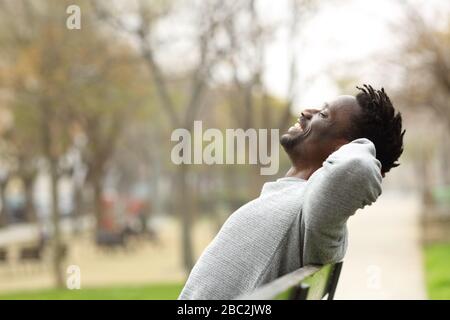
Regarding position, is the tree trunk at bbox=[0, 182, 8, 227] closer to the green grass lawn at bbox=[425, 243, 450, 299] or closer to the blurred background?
the blurred background

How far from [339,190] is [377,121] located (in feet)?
1.64

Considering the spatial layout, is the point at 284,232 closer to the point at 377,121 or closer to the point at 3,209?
the point at 377,121

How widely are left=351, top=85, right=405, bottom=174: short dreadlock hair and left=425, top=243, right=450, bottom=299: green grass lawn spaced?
651 cm

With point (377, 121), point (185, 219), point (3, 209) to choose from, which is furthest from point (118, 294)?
point (3, 209)

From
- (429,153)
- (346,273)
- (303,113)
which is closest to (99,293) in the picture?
(346,273)

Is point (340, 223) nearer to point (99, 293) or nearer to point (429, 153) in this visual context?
point (99, 293)

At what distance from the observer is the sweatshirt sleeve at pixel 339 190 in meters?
2.23

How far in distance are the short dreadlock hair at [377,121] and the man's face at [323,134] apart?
0.03 meters

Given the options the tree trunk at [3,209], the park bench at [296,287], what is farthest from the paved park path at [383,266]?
the tree trunk at [3,209]

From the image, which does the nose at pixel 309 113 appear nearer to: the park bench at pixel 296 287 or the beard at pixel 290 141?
the beard at pixel 290 141

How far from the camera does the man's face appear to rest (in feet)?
8.75

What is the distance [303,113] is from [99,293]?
9.68m

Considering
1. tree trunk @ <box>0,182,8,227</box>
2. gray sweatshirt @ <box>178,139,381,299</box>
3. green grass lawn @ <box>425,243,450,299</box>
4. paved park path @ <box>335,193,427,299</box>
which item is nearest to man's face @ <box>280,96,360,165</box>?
gray sweatshirt @ <box>178,139,381,299</box>

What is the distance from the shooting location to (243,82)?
19.4m
